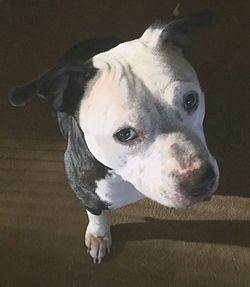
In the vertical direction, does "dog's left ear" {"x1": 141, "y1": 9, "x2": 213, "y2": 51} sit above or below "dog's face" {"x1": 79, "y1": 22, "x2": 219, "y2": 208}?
above

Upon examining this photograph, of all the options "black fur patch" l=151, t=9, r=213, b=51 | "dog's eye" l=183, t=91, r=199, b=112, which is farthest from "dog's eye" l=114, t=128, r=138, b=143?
"black fur patch" l=151, t=9, r=213, b=51

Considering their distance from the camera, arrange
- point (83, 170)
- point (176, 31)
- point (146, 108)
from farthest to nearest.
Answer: point (83, 170)
point (176, 31)
point (146, 108)

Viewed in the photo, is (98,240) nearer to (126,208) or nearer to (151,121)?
(126,208)

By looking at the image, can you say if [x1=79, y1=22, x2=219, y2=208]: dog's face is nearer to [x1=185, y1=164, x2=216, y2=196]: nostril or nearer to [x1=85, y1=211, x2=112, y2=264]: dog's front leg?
[x1=185, y1=164, x2=216, y2=196]: nostril

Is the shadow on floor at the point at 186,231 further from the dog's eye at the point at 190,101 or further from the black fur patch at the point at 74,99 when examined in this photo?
the dog's eye at the point at 190,101

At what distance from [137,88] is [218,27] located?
106cm

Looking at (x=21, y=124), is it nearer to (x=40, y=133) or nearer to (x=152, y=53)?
(x=40, y=133)

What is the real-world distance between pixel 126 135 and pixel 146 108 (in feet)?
0.23

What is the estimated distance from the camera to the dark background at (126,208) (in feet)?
5.89

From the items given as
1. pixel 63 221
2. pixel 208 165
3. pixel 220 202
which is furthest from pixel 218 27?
pixel 208 165

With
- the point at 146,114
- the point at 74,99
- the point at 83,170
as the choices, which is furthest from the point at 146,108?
the point at 83,170

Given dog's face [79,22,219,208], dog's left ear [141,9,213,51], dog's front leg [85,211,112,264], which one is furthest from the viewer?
dog's front leg [85,211,112,264]

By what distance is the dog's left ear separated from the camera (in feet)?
4.43

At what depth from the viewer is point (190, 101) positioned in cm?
129
